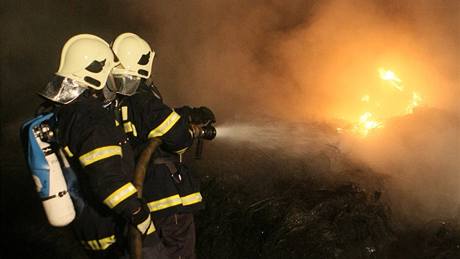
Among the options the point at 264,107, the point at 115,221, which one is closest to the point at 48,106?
the point at 115,221

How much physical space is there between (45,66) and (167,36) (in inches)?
129

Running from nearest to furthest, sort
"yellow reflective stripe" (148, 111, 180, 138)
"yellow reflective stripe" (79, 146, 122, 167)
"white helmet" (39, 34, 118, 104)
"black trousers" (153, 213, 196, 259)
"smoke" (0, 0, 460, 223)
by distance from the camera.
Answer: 1. "yellow reflective stripe" (79, 146, 122, 167)
2. "white helmet" (39, 34, 118, 104)
3. "yellow reflective stripe" (148, 111, 180, 138)
4. "black trousers" (153, 213, 196, 259)
5. "smoke" (0, 0, 460, 223)

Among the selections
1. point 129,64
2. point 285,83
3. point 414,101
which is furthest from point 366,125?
point 129,64

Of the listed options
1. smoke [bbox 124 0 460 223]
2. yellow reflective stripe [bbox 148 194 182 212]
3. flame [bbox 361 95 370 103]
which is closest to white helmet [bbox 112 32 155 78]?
yellow reflective stripe [bbox 148 194 182 212]

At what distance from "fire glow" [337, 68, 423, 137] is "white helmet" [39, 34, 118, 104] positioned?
4.34m

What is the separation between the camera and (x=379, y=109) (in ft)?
23.9

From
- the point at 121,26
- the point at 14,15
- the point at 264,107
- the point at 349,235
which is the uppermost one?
the point at 14,15

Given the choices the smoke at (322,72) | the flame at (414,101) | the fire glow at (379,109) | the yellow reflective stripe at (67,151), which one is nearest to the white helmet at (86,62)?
the yellow reflective stripe at (67,151)

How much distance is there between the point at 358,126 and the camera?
6.59 meters

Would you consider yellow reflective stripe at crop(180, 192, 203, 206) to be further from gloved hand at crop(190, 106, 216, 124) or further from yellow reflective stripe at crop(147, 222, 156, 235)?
gloved hand at crop(190, 106, 216, 124)

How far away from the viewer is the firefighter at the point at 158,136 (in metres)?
3.14

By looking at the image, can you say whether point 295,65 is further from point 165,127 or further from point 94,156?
point 94,156

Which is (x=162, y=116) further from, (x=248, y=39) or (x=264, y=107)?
(x=248, y=39)

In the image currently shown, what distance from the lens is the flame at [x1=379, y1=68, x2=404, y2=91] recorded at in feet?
24.3
